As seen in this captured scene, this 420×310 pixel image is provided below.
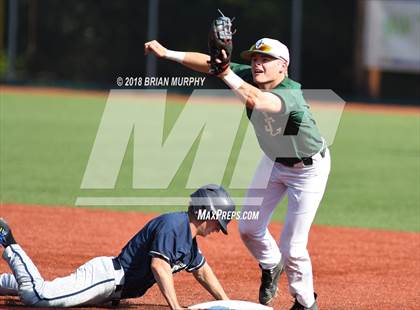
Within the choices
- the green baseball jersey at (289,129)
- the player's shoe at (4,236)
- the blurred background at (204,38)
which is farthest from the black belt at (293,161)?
the blurred background at (204,38)

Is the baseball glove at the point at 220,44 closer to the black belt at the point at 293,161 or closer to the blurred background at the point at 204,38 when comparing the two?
the black belt at the point at 293,161

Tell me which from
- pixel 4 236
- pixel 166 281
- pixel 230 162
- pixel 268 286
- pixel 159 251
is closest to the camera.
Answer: pixel 166 281

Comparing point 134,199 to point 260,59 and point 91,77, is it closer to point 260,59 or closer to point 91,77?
point 260,59

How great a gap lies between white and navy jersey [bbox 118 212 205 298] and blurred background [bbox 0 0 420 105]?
2705cm

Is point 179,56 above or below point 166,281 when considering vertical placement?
above

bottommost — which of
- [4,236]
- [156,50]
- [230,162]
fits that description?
[230,162]

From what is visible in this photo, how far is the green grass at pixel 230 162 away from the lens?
51.1ft

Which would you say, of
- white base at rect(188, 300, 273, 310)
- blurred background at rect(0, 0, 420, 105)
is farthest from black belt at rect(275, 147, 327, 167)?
blurred background at rect(0, 0, 420, 105)

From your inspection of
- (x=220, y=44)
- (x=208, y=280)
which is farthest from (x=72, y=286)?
(x=220, y=44)

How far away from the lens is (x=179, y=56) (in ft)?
28.7

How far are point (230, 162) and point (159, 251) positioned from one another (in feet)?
39.5

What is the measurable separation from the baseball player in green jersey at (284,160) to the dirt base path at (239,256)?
2.48ft

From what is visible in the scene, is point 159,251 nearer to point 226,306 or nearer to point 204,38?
point 226,306

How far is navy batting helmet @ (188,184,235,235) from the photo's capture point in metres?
8.27
